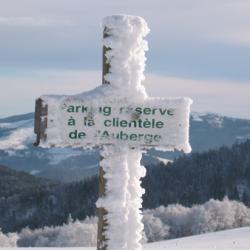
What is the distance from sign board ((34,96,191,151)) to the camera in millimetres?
6766

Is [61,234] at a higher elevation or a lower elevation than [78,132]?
lower

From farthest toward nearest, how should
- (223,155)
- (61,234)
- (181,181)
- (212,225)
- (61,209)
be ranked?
(223,155)
(181,181)
(61,209)
(212,225)
(61,234)

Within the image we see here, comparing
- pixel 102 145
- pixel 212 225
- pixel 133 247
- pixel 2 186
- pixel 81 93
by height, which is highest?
pixel 81 93

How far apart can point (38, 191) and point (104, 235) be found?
4477 inches

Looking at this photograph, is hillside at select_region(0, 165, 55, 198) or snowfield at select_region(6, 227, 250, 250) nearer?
snowfield at select_region(6, 227, 250, 250)

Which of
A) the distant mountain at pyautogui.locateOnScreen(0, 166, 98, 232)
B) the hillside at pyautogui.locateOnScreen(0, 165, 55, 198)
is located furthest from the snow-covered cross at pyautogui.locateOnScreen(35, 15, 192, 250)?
the hillside at pyautogui.locateOnScreen(0, 165, 55, 198)

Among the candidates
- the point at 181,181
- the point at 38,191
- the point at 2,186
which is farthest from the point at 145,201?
the point at 2,186

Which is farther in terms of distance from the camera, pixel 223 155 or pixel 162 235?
pixel 223 155

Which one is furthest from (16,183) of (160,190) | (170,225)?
(170,225)

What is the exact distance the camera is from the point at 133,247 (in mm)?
6805

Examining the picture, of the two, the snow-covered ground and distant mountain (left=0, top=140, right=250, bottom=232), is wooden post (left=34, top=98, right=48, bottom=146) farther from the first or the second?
distant mountain (left=0, top=140, right=250, bottom=232)

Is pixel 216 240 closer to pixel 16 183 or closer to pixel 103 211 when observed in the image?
pixel 103 211

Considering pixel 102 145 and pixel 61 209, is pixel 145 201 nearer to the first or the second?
pixel 61 209

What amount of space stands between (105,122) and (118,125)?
0.11 m
